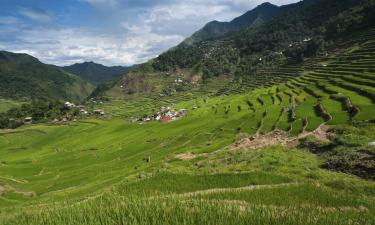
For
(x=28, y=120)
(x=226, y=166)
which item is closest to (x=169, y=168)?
(x=226, y=166)

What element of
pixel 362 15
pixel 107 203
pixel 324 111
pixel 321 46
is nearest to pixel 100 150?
pixel 324 111

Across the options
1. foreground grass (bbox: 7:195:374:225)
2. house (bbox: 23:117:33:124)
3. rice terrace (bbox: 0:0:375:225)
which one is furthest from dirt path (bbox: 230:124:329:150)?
house (bbox: 23:117:33:124)

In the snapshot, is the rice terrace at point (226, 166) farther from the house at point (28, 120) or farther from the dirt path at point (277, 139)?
the house at point (28, 120)

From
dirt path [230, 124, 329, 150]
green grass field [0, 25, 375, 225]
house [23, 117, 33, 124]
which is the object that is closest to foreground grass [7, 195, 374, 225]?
green grass field [0, 25, 375, 225]

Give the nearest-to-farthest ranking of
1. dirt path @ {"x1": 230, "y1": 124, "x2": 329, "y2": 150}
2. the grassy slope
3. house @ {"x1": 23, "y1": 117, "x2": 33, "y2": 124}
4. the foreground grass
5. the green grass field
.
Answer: the foreground grass
the green grass field
the grassy slope
dirt path @ {"x1": 230, "y1": 124, "x2": 329, "y2": 150}
house @ {"x1": 23, "y1": 117, "x2": 33, "y2": 124}

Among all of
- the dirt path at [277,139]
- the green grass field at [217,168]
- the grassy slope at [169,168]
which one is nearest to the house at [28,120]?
the green grass field at [217,168]

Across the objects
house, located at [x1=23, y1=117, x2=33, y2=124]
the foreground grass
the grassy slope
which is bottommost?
house, located at [x1=23, y1=117, x2=33, y2=124]

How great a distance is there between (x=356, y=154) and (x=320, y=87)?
2327 inches

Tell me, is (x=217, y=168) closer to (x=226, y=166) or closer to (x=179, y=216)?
(x=226, y=166)

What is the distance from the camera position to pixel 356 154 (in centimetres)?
2306

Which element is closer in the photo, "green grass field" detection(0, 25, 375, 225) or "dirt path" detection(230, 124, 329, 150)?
"green grass field" detection(0, 25, 375, 225)

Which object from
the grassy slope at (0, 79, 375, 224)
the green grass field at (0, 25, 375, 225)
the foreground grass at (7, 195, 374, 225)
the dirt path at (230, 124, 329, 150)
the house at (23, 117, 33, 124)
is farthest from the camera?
the house at (23, 117, 33, 124)

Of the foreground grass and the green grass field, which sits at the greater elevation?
the foreground grass

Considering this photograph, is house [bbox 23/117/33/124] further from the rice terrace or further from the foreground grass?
the foreground grass
